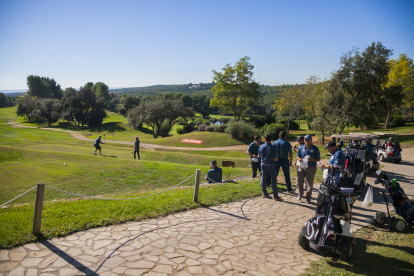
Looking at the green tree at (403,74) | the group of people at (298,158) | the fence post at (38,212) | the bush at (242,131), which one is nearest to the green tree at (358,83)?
the bush at (242,131)

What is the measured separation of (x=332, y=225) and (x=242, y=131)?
30.4 m

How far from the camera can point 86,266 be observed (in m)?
4.30

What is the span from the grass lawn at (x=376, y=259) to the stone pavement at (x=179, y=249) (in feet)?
1.18

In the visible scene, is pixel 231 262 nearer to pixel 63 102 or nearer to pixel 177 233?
pixel 177 233

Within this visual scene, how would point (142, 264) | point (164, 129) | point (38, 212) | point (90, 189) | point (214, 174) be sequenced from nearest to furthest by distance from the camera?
point (142, 264)
point (38, 212)
point (214, 174)
point (90, 189)
point (164, 129)

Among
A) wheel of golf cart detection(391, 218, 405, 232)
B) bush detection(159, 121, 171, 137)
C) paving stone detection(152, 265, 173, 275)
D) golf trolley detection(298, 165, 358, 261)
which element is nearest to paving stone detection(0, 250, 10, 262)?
paving stone detection(152, 265, 173, 275)

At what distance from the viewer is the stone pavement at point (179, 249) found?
431 centimetres

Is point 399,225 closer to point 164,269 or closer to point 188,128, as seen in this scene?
point 164,269

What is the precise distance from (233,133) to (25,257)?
31782 mm

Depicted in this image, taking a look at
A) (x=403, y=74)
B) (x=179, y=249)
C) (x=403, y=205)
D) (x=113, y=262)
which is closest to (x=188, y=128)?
(x=403, y=74)

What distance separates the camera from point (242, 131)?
34875 millimetres

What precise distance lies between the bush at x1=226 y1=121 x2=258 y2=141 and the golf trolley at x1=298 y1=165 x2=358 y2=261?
29919 millimetres

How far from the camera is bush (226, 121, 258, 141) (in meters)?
34.9

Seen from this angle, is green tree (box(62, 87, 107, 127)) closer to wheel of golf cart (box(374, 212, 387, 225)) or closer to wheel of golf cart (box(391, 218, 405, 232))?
wheel of golf cart (box(374, 212, 387, 225))
